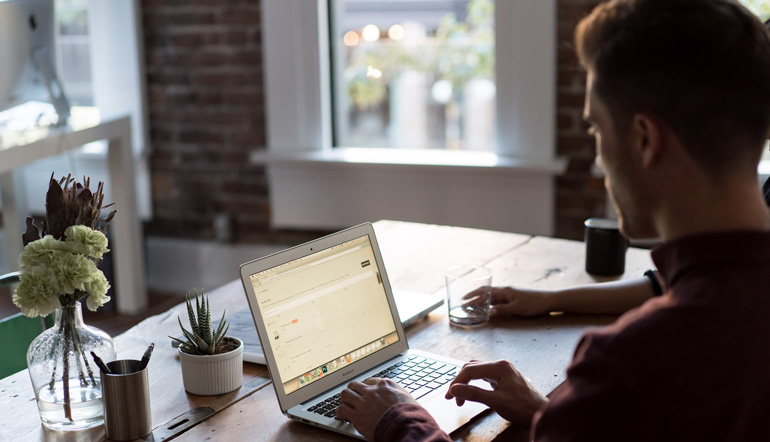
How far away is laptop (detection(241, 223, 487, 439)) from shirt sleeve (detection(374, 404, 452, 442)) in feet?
0.19

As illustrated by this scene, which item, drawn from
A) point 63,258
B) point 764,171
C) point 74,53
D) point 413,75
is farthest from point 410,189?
point 63,258

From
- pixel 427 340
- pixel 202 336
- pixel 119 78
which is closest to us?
pixel 202 336

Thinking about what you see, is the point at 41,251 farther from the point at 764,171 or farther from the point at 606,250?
the point at 764,171

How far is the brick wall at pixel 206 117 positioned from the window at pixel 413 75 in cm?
40

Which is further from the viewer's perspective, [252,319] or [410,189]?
[410,189]

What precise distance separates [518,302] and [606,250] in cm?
35

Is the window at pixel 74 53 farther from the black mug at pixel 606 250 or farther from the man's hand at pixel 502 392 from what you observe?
the man's hand at pixel 502 392

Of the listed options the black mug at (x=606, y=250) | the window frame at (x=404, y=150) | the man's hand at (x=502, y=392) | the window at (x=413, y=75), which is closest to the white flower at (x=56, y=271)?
the man's hand at (x=502, y=392)

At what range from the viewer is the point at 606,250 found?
76.5 inches

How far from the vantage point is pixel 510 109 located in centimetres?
333

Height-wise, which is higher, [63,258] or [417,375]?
[63,258]

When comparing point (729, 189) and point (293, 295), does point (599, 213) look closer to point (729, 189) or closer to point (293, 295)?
point (293, 295)

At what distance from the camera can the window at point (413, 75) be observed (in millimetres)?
3465

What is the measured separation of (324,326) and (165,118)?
109 inches
